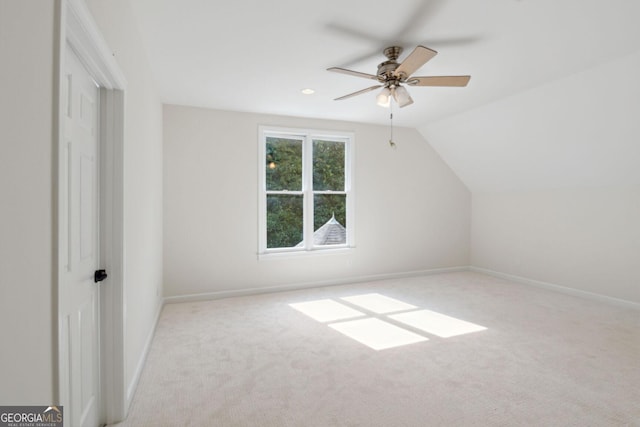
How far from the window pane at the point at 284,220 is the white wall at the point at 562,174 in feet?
8.63

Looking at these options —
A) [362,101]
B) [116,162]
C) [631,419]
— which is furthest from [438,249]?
[116,162]

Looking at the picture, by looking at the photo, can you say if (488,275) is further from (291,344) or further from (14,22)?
(14,22)

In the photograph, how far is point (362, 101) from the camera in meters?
4.20

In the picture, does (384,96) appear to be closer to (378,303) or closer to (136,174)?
(136,174)

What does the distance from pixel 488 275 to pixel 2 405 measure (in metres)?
6.32

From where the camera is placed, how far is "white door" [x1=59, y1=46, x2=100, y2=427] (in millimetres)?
1445

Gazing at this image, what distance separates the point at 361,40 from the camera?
266cm

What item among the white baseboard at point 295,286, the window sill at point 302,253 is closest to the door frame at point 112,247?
the white baseboard at point 295,286

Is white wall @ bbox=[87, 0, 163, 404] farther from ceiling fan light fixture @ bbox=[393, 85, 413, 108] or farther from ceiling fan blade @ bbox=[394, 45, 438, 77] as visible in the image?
ceiling fan light fixture @ bbox=[393, 85, 413, 108]

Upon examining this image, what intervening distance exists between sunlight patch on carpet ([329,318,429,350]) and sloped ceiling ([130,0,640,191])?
2.58 m

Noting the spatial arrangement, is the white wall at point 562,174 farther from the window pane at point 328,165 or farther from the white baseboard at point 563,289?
the window pane at point 328,165

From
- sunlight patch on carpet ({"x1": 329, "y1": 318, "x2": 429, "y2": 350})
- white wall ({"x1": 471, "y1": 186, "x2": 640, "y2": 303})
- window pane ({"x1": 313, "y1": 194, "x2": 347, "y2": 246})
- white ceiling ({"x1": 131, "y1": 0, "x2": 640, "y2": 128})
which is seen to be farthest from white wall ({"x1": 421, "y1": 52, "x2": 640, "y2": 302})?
sunlight patch on carpet ({"x1": 329, "y1": 318, "x2": 429, "y2": 350})

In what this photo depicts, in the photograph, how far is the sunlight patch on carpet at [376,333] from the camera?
308cm

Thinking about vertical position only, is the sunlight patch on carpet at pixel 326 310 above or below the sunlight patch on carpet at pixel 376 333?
above
